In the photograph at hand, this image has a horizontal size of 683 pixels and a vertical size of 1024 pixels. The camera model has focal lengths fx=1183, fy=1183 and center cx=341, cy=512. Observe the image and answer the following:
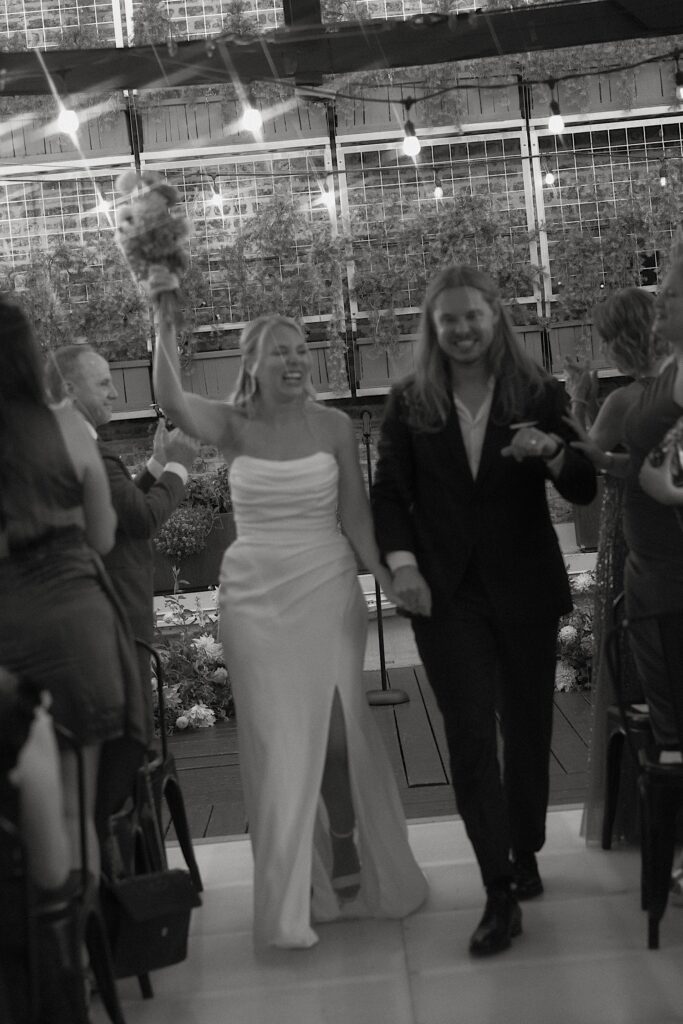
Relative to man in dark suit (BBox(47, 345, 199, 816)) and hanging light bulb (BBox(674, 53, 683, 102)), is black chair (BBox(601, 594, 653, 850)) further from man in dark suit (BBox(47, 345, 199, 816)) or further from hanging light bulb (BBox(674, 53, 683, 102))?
hanging light bulb (BBox(674, 53, 683, 102))

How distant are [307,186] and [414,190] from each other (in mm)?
408

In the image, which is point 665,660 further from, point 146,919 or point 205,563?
point 205,563

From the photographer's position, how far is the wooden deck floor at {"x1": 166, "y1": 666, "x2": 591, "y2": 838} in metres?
3.56

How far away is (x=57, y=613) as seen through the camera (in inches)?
74.7

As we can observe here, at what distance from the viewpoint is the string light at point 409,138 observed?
12.3 ft

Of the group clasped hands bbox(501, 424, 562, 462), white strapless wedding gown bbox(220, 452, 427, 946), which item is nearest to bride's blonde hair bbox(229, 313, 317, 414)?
white strapless wedding gown bbox(220, 452, 427, 946)

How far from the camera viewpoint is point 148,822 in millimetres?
2498

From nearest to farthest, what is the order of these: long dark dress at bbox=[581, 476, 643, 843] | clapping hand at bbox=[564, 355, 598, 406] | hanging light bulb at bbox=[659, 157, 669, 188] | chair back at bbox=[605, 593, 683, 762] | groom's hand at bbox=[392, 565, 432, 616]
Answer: chair back at bbox=[605, 593, 683, 762]
groom's hand at bbox=[392, 565, 432, 616]
long dark dress at bbox=[581, 476, 643, 843]
clapping hand at bbox=[564, 355, 598, 406]
hanging light bulb at bbox=[659, 157, 669, 188]

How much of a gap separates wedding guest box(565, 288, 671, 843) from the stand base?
6.11ft

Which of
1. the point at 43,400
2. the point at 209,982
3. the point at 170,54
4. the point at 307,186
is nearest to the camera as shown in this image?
the point at 43,400

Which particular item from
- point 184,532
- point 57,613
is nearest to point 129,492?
point 57,613

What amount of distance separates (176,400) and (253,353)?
0.21 metres

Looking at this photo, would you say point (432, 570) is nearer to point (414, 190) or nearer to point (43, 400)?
point (43, 400)

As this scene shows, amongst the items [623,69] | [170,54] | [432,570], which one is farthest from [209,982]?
[623,69]
